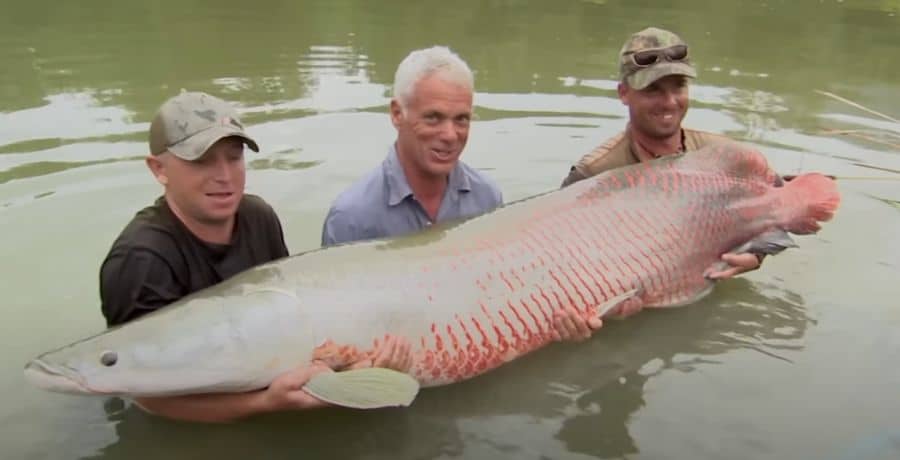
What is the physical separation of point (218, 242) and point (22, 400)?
103 centimetres

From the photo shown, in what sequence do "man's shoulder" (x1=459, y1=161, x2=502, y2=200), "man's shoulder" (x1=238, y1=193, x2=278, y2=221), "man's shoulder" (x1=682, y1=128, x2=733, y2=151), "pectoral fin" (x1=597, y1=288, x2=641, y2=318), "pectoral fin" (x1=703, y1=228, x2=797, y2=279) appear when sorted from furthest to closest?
"man's shoulder" (x1=682, y1=128, x2=733, y2=151), "pectoral fin" (x1=703, y1=228, x2=797, y2=279), "man's shoulder" (x1=459, y1=161, x2=502, y2=200), "pectoral fin" (x1=597, y1=288, x2=641, y2=318), "man's shoulder" (x1=238, y1=193, x2=278, y2=221)

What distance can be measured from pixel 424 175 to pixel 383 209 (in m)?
0.24

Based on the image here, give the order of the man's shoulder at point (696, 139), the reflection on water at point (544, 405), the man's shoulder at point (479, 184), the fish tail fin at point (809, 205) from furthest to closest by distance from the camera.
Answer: the man's shoulder at point (696, 139) < the fish tail fin at point (809, 205) < the man's shoulder at point (479, 184) < the reflection on water at point (544, 405)

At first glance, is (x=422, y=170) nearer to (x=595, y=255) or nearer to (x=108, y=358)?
(x=595, y=255)

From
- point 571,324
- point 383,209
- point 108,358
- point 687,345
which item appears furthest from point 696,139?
point 108,358

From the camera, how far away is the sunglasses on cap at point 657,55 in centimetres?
432

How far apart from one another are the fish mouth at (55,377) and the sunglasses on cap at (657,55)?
2.98 metres

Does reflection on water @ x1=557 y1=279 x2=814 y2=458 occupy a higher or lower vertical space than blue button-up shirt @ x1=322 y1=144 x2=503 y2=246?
lower

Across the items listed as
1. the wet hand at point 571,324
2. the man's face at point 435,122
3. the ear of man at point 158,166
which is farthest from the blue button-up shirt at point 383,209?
the ear of man at point 158,166

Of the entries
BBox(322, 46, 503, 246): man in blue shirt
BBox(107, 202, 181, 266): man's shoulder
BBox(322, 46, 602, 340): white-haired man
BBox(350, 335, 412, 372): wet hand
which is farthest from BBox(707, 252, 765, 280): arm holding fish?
BBox(107, 202, 181, 266): man's shoulder

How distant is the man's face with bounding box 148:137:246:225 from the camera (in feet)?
10.2

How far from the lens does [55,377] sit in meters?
2.67

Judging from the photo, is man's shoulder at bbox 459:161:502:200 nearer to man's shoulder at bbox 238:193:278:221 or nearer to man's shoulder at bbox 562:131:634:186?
man's shoulder at bbox 562:131:634:186

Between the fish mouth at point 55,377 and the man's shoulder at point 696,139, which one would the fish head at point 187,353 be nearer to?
the fish mouth at point 55,377
